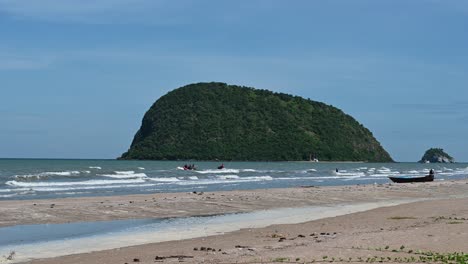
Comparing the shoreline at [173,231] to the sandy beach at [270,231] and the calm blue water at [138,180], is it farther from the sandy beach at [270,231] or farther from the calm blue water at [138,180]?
the calm blue water at [138,180]

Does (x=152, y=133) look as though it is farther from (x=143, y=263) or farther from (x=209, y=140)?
(x=143, y=263)

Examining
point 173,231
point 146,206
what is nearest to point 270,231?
point 173,231

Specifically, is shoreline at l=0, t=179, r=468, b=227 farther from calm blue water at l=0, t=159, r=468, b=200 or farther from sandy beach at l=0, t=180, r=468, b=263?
calm blue water at l=0, t=159, r=468, b=200

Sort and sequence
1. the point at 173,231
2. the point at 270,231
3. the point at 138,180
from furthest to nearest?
1. the point at 138,180
2. the point at 173,231
3. the point at 270,231

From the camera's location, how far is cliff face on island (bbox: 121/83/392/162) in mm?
147500

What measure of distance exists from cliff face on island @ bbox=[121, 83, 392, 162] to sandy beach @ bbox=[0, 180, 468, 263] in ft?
385

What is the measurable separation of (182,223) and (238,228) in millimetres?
2272

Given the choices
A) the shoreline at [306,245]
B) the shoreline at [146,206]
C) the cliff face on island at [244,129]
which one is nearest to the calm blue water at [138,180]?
the shoreline at [146,206]

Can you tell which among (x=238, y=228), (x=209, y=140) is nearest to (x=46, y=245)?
(x=238, y=228)

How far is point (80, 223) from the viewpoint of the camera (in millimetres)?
19484

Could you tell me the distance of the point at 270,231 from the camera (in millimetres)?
17266

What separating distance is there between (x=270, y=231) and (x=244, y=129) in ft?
445

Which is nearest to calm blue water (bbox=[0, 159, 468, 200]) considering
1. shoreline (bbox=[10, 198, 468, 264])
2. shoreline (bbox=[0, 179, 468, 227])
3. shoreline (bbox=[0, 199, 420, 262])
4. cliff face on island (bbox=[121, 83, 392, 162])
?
shoreline (bbox=[0, 179, 468, 227])

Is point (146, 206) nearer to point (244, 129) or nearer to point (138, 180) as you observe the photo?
point (138, 180)
